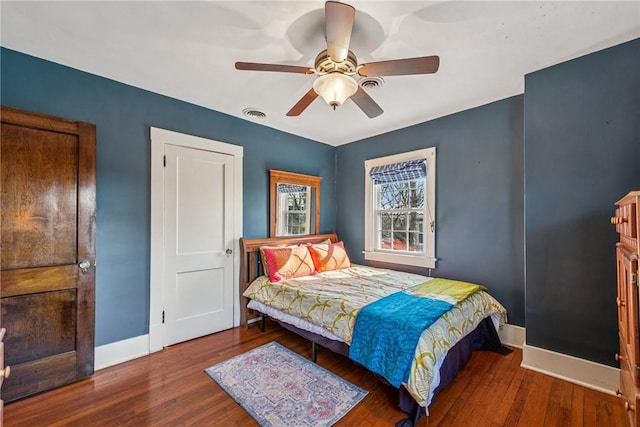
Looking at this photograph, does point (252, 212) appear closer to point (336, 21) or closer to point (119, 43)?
point (119, 43)

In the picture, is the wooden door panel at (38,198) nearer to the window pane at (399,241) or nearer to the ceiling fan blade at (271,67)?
the ceiling fan blade at (271,67)

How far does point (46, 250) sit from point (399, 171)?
140 inches

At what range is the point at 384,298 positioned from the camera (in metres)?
2.31

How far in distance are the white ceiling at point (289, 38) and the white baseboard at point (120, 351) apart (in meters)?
2.35

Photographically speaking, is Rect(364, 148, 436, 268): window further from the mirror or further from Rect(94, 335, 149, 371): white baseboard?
Rect(94, 335, 149, 371): white baseboard

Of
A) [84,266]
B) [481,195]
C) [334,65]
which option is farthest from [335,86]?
[84,266]

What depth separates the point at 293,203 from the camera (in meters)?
3.80

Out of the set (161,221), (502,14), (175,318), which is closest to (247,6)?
(502,14)

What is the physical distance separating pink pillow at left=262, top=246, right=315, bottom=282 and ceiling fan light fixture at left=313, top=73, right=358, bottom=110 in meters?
1.86

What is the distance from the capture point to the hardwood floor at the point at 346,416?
1709 mm

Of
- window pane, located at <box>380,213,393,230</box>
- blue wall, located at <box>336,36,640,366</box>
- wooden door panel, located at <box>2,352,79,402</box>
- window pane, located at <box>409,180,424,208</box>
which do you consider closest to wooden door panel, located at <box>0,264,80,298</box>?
wooden door panel, located at <box>2,352,79,402</box>

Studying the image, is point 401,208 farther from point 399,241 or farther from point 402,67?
point 402,67

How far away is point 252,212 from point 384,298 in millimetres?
1910

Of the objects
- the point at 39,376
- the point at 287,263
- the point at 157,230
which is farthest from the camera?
the point at 287,263
